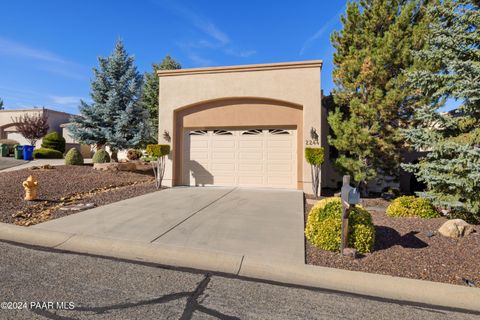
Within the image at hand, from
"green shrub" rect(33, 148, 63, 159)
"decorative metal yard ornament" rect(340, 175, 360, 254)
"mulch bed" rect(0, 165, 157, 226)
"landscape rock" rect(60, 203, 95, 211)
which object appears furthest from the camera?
"green shrub" rect(33, 148, 63, 159)

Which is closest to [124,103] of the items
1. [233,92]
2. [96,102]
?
[96,102]

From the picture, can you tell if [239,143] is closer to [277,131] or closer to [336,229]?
[277,131]

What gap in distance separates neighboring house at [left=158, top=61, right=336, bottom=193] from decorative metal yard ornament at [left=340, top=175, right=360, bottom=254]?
19.8 feet

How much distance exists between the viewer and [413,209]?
21.0ft

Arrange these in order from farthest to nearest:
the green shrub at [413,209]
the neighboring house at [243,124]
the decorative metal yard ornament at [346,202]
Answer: the neighboring house at [243,124] → the green shrub at [413,209] → the decorative metal yard ornament at [346,202]

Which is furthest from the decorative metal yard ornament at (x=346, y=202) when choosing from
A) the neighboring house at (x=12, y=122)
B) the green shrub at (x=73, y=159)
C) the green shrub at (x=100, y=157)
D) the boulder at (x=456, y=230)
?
the neighboring house at (x=12, y=122)

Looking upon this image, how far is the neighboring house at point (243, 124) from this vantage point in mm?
10391

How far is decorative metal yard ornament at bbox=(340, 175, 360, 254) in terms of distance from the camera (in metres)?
3.93

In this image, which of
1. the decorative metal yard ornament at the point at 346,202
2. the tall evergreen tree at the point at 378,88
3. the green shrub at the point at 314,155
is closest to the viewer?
the decorative metal yard ornament at the point at 346,202

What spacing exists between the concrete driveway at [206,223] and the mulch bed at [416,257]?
0.71 metres

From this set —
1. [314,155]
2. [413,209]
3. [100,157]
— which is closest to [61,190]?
[100,157]

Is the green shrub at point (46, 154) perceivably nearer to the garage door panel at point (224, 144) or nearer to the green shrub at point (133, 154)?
the green shrub at point (133, 154)

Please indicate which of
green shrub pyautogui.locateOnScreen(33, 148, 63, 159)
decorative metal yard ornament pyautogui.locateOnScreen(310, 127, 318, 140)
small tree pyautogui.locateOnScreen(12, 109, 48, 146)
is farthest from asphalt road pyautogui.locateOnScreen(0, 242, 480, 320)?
small tree pyautogui.locateOnScreen(12, 109, 48, 146)

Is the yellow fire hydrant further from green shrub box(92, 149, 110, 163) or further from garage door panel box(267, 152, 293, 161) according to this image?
garage door panel box(267, 152, 293, 161)
